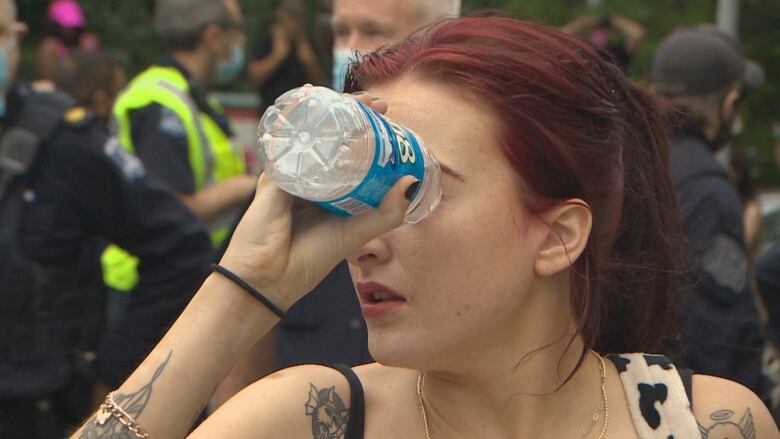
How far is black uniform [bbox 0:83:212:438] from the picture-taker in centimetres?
430

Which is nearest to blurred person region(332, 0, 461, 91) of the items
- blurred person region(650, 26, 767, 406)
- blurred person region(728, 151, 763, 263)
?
blurred person region(650, 26, 767, 406)

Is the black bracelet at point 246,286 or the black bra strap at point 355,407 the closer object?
the black bracelet at point 246,286

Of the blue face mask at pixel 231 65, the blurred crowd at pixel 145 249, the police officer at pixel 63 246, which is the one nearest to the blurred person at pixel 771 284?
the blurred crowd at pixel 145 249

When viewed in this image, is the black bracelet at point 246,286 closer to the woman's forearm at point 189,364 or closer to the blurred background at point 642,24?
the woman's forearm at point 189,364

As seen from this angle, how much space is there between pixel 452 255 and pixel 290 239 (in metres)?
0.28

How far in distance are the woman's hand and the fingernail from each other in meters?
0.04

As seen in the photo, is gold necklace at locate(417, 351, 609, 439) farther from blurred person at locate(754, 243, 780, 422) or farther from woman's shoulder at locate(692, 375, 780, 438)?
blurred person at locate(754, 243, 780, 422)

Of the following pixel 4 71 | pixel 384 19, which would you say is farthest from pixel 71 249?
pixel 384 19

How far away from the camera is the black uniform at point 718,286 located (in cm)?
391

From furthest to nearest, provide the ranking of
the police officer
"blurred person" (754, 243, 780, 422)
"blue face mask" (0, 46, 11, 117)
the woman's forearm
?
Result: 1. "blue face mask" (0, 46, 11, 117)
2. the police officer
3. "blurred person" (754, 243, 780, 422)
4. the woman's forearm

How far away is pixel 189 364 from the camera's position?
6.37ft

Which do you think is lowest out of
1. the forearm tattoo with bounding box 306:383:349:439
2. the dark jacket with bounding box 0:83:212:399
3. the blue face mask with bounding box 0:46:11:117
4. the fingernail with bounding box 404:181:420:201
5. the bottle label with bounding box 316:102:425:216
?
the dark jacket with bounding box 0:83:212:399

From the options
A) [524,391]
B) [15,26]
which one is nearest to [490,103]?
[524,391]

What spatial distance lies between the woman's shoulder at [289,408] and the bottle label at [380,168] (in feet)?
1.30
